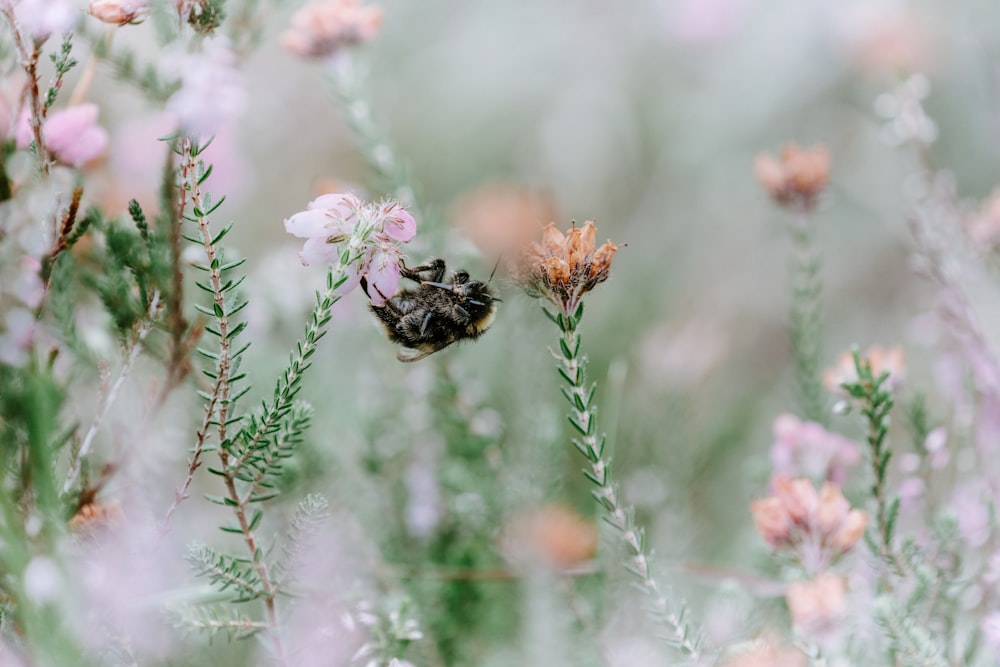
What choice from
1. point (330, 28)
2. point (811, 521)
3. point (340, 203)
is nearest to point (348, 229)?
point (340, 203)

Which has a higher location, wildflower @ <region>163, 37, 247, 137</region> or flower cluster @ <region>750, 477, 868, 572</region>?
wildflower @ <region>163, 37, 247, 137</region>

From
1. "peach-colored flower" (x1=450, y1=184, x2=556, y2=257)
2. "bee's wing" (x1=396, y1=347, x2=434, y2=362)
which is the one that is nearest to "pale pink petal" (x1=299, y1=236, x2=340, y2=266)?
"bee's wing" (x1=396, y1=347, x2=434, y2=362)

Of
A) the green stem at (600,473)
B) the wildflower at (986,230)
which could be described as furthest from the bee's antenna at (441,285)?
the wildflower at (986,230)

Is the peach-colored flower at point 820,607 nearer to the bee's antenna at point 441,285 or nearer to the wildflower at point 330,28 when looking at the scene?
the bee's antenna at point 441,285

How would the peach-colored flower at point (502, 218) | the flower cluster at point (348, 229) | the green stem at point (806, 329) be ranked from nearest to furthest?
1. the flower cluster at point (348, 229)
2. the green stem at point (806, 329)
3. the peach-colored flower at point (502, 218)

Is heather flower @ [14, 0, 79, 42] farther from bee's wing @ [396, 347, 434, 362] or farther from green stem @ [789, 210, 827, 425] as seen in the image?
green stem @ [789, 210, 827, 425]

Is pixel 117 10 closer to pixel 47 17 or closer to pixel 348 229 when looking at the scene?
pixel 47 17
